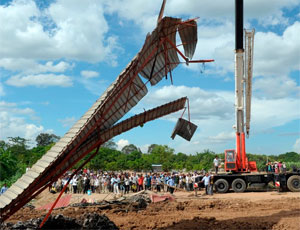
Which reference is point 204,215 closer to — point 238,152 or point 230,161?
point 238,152

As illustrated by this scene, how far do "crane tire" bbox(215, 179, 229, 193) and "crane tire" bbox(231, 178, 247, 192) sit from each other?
20.0 inches

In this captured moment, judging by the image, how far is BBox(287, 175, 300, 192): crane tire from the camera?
24281mm

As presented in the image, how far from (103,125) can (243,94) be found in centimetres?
1481

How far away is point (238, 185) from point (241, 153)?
249 centimetres

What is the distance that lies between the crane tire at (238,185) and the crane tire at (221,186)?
0.51 m

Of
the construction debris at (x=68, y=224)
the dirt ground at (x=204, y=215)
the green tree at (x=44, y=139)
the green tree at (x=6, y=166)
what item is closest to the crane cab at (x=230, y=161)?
the dirt ground at (x=204, y=215)

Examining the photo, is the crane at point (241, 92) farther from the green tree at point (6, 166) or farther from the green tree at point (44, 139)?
the green tree at point (44, 139)

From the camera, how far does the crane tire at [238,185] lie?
985 inches

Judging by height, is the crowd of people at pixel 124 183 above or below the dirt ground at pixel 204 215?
above

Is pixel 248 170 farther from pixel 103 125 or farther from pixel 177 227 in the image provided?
pixel 103 125

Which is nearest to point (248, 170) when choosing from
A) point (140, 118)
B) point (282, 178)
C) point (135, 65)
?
point (282, 178)

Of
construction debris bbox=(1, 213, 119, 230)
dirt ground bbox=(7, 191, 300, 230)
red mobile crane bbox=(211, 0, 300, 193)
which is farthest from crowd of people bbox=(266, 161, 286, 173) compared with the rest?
construction debris bbox=(1, 213, 119, 230)

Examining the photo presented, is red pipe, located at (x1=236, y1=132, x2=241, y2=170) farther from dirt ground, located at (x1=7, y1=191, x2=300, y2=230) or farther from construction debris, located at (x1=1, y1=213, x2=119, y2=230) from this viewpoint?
construction debris, located at (x1=1, y1=213, x2=119, y2=230)

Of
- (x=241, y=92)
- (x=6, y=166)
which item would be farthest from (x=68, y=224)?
(x=6, y=166)
